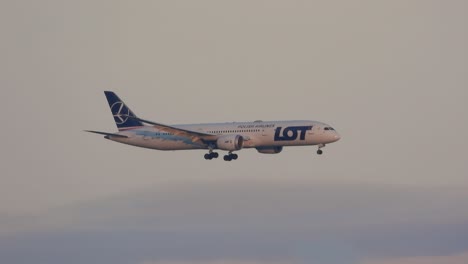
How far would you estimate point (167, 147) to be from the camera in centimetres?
14900

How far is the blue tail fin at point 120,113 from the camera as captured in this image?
154 meters

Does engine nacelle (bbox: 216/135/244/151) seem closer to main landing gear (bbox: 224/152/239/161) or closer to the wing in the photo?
the wing

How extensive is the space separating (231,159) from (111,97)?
855 inches

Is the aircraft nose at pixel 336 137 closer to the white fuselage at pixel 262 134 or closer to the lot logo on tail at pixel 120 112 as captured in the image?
the white fuselage at pixel 262 134

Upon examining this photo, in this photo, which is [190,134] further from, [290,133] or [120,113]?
[120,113]

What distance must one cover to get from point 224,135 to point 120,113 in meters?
18.6

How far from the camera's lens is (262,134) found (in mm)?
141000

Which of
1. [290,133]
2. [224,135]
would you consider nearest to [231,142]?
[224,135]

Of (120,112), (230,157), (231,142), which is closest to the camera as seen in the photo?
(231,142)

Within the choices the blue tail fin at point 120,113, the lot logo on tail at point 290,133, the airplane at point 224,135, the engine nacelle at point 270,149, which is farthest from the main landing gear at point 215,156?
the blue tail fin at point 120,113

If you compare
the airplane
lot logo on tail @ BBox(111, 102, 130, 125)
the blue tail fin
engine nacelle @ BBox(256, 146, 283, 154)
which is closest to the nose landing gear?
the airplane

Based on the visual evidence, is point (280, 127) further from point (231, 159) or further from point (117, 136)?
point (117, 136)

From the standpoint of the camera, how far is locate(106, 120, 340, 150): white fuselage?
13938 cm

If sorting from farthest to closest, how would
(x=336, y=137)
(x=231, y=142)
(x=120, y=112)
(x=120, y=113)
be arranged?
(x=120, y=112) → (x=120, y=113) → (x=231, y=142) → (x=336, y=137)
